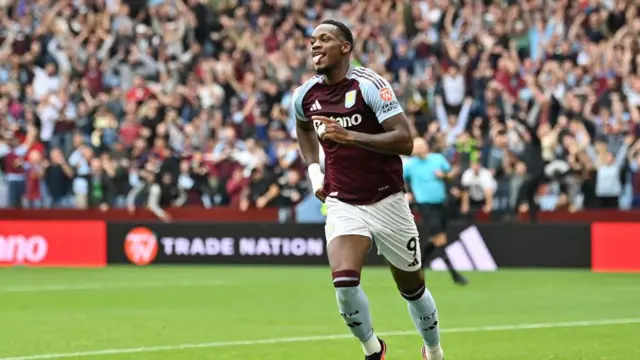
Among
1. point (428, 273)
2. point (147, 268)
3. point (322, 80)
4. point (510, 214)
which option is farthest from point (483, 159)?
point (322, 80)

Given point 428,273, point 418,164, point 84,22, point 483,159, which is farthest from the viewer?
point 84,22

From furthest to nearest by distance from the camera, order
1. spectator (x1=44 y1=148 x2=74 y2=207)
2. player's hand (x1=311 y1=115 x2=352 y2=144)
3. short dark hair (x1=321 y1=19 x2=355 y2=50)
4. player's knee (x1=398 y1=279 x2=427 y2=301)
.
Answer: spectator (x1=44 y1=148 x2=74 y2=207), player's knee (x1=398 y1=279 x2=427 y2=301), short dark hair (x1=321 y1=19 x2=355 y2=50), player's hand (x1=311 y1=115 x2=352 y2=144)

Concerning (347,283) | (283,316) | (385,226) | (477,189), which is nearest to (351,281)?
(347,283)

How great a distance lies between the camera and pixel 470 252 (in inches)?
886

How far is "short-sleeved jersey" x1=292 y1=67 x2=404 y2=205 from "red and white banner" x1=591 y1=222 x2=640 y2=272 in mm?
13126

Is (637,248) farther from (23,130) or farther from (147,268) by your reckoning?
(23,130)

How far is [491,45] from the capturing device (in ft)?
82.6

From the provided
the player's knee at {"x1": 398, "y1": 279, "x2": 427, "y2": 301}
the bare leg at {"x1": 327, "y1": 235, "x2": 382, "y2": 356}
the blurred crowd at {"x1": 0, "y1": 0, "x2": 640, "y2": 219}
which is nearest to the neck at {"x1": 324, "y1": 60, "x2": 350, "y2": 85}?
the bare leg at {"x1": 327, "y1": 235, "x2": 382, "y2": 356}

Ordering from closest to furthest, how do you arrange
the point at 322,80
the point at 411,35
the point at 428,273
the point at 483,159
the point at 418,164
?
the point at 322,80 < the point at 418,164 < the point at 428,273 < the point at 483,159 < the point at 411,35

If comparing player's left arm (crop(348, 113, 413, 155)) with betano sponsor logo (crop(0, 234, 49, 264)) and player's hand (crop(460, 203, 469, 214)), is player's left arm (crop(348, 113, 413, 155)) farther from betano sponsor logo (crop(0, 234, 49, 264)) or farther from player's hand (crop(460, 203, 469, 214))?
betano sponsor logo (crop(0, 234, 49, 264))

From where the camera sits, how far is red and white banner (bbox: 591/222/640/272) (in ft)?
70.8

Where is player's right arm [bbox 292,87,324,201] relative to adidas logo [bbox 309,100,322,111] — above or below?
below

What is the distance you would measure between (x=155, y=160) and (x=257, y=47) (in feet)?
13.5

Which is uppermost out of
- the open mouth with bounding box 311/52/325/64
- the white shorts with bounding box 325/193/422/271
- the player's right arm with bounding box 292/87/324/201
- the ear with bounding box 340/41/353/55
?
the ear with bounding box 340/41/353/55
